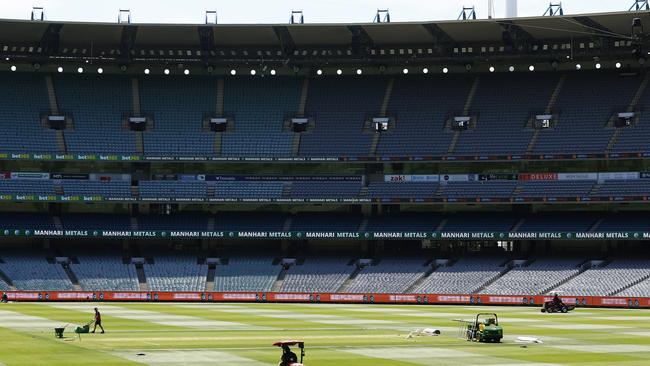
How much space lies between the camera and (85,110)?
87625 mm

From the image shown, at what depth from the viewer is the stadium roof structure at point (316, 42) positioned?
263 ft

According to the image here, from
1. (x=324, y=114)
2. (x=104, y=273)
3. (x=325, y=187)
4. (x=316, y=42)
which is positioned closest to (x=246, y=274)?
(x=325, y=187)

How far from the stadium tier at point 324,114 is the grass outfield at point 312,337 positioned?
21058mm

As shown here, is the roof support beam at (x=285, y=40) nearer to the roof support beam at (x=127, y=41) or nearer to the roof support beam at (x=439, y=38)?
the roof support beam at (x=439, y=38)

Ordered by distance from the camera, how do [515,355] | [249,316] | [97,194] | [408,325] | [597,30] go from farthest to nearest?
[97,194] → [597,30] → [249,316] → [408,325] → [515,355]

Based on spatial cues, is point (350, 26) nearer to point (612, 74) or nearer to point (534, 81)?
point (534, 81)

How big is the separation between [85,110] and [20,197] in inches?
375

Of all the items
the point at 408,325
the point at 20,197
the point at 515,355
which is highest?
the point at 20,197

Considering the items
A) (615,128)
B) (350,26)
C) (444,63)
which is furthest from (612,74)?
(350,26)

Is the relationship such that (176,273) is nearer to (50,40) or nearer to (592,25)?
(50,40)

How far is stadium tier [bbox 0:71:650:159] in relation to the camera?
84812mm

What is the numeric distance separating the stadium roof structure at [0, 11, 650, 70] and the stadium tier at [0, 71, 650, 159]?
343 cm

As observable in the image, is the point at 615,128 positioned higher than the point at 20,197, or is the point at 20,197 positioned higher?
the point at 615,128

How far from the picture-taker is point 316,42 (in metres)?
85.9
